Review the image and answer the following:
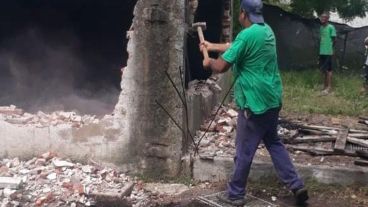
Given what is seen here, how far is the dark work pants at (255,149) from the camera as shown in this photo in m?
5.44

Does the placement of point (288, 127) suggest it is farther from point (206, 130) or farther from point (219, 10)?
point (219, 10)

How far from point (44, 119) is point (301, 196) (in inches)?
113

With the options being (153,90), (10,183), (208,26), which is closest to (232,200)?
(153,90)

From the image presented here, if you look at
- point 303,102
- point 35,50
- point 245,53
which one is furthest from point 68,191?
point 303,102

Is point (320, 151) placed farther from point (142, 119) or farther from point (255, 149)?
point (142, 119)

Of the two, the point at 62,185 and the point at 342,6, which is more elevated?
the point at 342,6

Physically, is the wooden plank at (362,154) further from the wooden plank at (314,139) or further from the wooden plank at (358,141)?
the wooden plank at (314,139)

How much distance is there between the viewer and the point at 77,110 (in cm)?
759

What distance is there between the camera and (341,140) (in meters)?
6.91

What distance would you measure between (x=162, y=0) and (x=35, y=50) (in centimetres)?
434

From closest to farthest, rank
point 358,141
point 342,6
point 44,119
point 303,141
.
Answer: point 44,119 < point 358,141 < point 303,141 < point 342,6

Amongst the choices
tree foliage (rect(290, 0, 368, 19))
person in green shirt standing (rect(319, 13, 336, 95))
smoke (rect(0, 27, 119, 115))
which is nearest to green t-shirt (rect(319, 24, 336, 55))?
person in green shirt standing (rect(319, 13, 336, 95))

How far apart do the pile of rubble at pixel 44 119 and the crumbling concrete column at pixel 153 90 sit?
1.46ft

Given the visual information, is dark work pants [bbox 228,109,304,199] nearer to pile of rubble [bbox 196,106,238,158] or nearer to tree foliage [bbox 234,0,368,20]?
pile of rubble [bbox 196,106,238,158]
